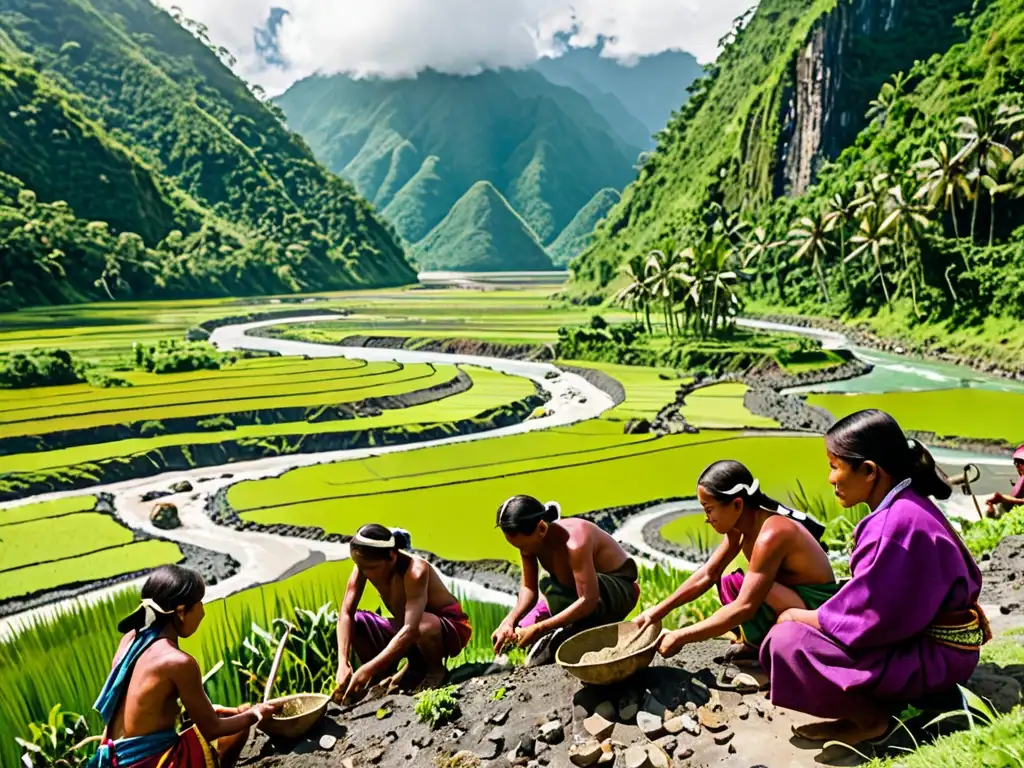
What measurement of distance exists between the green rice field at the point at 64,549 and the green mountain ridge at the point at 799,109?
60.9 meters

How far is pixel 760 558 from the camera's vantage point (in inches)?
124

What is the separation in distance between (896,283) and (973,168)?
7403 millimetres

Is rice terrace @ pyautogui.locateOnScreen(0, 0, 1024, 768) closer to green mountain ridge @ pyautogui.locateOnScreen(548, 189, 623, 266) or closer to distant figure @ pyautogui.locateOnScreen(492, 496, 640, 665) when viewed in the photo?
distant figure @ pyautogui.locateOnScreen(492, 496, 640, 665)

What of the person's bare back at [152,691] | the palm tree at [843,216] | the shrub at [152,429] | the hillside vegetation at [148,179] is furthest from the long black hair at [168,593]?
the hillside vegetation at [148,179]

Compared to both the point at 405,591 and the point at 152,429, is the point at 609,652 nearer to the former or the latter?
the point at 405,591

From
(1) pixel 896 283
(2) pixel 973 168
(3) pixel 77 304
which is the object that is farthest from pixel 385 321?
(2) pixel 973 168

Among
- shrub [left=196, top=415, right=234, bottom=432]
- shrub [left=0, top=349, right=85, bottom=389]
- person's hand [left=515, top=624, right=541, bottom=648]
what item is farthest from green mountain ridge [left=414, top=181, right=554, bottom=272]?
person's hand [left=515, top=624, right=541, bottom=648]

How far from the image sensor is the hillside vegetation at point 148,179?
5747cm

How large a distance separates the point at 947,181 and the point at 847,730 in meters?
36.5

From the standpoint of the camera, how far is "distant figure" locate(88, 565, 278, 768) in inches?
120

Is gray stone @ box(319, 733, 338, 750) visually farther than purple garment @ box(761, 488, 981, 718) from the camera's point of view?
Yes

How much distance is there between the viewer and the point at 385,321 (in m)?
53.0

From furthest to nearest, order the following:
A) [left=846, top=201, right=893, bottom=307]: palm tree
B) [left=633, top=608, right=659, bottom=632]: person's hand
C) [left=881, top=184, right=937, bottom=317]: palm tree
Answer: [left=846, top=201, right=893, bottom=307]: palm tree
[left=881, top=184, right=937, bottom=317]: palm tree
[left=633, top=608, right=659, bottom=632]: person's hand

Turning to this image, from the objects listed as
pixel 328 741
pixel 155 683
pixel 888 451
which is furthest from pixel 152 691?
pixel 888 451
